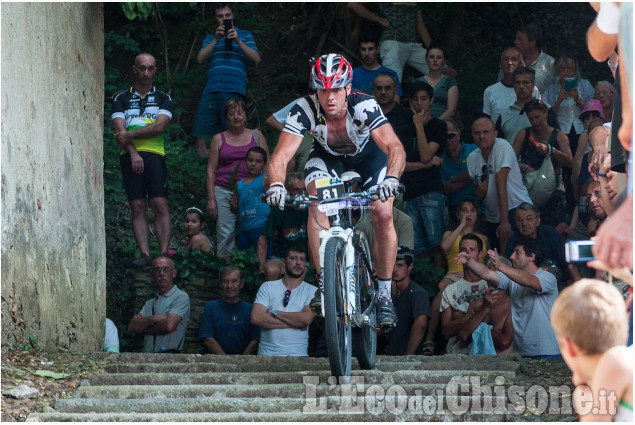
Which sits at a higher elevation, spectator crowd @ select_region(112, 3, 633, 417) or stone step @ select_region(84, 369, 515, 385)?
spectator crowd @ select_region(112, 3, 633, 417)

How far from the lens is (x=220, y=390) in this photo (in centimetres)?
738

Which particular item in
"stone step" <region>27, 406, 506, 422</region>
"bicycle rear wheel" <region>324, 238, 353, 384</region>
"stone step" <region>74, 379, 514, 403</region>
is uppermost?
"bicycle rear wheel" <region>324, 238, 353, 384</region>

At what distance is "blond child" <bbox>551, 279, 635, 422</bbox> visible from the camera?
389cm

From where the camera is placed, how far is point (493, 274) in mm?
9469

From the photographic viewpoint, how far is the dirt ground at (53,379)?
688cm

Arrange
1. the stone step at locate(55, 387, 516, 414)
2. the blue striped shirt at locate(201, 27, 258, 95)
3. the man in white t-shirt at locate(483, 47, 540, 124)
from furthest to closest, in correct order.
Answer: the blue striped shirt at locate(201, 27, 258, 95) < the man in white t-shirt at locate(483, 47, 540, 124) < the stone step at locate(55, 387, 516, 414)

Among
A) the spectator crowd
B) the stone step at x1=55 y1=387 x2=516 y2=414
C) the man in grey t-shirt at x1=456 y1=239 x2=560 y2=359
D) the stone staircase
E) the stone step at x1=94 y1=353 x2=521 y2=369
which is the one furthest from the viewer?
the spectator crowd

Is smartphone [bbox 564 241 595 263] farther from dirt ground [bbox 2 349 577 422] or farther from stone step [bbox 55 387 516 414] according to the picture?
Answer: stone step [bbox 55 387 516 414]

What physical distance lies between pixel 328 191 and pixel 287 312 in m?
2.41

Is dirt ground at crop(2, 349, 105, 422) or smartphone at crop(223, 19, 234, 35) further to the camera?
smartphone at crop(223, 19, 234, 35)

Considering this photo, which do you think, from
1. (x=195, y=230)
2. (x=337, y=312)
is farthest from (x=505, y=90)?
(x=337, y=312)

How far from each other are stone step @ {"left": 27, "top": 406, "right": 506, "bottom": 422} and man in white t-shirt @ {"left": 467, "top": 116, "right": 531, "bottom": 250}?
421 centimetres

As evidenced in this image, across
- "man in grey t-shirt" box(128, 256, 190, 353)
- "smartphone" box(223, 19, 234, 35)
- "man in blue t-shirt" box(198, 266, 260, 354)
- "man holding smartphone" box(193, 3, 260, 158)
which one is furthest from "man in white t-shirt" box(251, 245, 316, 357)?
"smartphone" box(223, 19, 234, 35)

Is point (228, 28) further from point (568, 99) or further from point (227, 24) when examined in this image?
point (568, 99)
